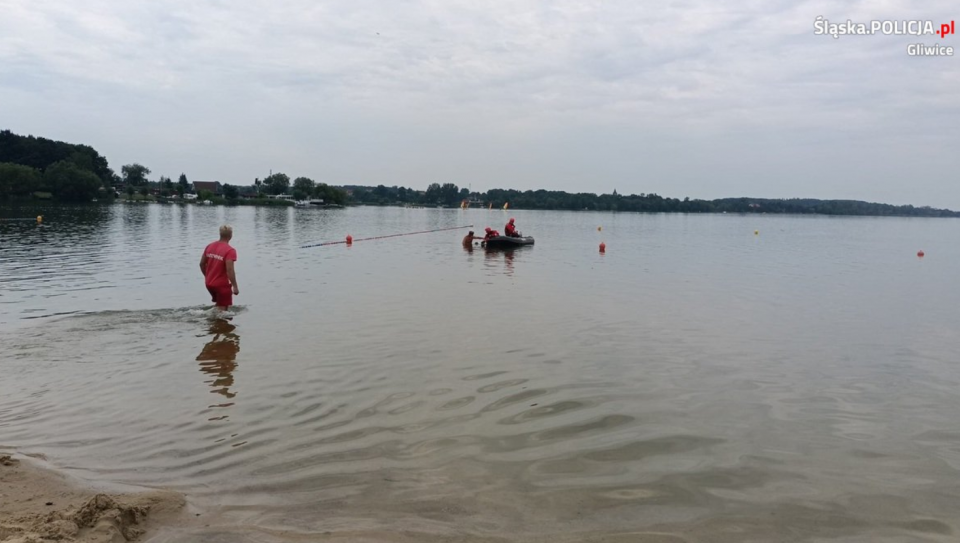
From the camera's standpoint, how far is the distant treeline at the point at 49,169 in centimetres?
9125

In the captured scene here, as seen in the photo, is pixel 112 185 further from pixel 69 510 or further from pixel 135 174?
pixel 69 510

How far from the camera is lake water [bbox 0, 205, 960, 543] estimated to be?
488 cm

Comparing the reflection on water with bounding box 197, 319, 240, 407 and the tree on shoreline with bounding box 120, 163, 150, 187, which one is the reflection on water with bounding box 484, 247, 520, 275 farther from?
the tree on shoreline with bounding box 120, 163, 150, 187

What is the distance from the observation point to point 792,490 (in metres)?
5.42

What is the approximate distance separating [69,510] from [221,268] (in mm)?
7955

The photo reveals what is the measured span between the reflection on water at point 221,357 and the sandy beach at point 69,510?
234cm

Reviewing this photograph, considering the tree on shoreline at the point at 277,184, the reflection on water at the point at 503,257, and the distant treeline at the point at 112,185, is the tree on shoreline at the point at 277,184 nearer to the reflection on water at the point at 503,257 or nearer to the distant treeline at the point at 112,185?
the distant treeline at the point at 112,185

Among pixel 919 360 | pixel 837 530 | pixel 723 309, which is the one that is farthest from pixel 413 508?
pixel 723 309

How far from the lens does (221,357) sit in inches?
371

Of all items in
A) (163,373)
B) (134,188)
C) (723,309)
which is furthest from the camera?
(134,188)

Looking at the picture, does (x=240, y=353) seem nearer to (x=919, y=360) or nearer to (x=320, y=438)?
(x=320, y=438)

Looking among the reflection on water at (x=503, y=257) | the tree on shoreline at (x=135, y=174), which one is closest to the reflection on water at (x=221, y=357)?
the reflection on water at (x=503, y=257)

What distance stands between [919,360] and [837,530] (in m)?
7.70

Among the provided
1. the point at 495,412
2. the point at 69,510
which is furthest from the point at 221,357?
the point at 69,510
